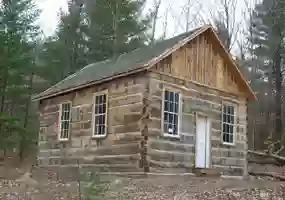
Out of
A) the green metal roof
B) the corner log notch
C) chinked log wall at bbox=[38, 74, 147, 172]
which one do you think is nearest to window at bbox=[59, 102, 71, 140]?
chinked log wall at bbox=[38, 74, 147, 172]

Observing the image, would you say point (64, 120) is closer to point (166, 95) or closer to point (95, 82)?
point (95, 82)

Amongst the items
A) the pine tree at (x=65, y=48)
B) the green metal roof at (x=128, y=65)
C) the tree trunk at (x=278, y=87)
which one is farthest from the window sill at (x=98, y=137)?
the tree trunk at (x=278, y=87)

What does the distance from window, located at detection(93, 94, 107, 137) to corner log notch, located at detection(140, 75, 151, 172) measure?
219 centimetres

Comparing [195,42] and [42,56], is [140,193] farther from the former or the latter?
[42,56]

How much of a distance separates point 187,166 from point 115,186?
201 inches

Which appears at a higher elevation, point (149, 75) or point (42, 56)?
point (42, 56)

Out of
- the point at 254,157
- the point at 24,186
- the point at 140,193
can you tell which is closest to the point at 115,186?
the point at 140,193

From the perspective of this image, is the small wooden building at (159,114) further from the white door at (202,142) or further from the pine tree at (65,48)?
the pine tree at (65,48)

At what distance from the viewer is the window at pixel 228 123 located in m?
18.8

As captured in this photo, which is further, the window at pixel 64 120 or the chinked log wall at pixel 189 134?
the window at pixel 64 120

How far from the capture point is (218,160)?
18.2m

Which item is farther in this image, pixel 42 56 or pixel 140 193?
pixel 42 56

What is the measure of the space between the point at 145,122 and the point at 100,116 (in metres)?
2.76

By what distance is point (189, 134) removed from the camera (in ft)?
55.5
